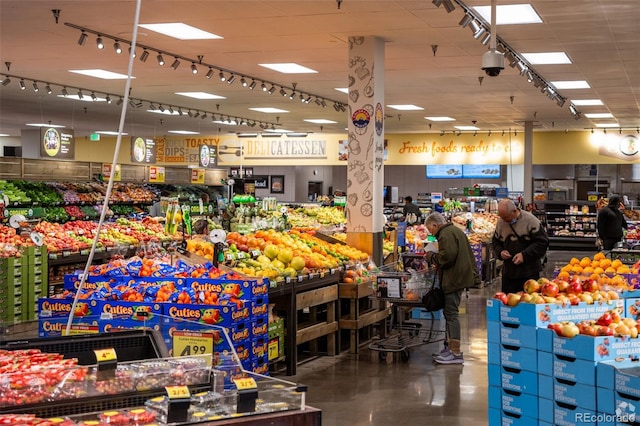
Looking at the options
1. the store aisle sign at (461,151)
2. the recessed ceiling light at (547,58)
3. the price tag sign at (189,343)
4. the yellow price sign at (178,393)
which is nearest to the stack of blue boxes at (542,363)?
the price tag sign at (189,343)

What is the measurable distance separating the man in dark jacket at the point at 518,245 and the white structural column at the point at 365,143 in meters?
1.88

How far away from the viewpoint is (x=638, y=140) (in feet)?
78.4

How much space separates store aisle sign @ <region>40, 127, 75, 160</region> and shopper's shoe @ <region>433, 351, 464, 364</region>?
9.77m

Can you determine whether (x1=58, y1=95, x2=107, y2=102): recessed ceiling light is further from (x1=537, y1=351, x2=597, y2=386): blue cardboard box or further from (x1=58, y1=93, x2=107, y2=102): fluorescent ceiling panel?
(x1=537, y1=351, x2=597, y2=386): blue cardboard box

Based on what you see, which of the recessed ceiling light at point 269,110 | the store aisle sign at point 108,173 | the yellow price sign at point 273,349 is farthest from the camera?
the recessed ceiling light at point 269,110

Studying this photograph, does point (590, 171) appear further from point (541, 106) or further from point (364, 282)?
point (364, 282)

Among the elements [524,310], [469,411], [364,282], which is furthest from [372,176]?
[524,310]

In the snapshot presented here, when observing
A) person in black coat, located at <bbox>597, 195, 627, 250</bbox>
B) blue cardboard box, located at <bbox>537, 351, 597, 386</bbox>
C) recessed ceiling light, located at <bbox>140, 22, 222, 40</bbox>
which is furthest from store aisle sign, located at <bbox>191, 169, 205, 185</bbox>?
blue cardboard box, located at <bbox>537, 351, 597, 386</bbox>

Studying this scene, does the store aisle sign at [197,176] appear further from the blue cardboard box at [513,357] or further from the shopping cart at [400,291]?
the blue cardboard box at [513,357]

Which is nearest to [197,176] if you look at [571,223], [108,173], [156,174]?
[156,174]

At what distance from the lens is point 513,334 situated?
538cm

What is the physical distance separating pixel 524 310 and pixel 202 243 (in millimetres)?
4820

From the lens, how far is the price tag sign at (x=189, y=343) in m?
4.75

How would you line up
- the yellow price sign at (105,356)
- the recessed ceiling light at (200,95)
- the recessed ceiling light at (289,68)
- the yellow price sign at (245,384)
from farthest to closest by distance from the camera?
the recessed ceiling light at (200,95) → the recessed ceiling light at (289,68) → the yellow price sign at (105,356) → the yellow price sign at (245,384)
